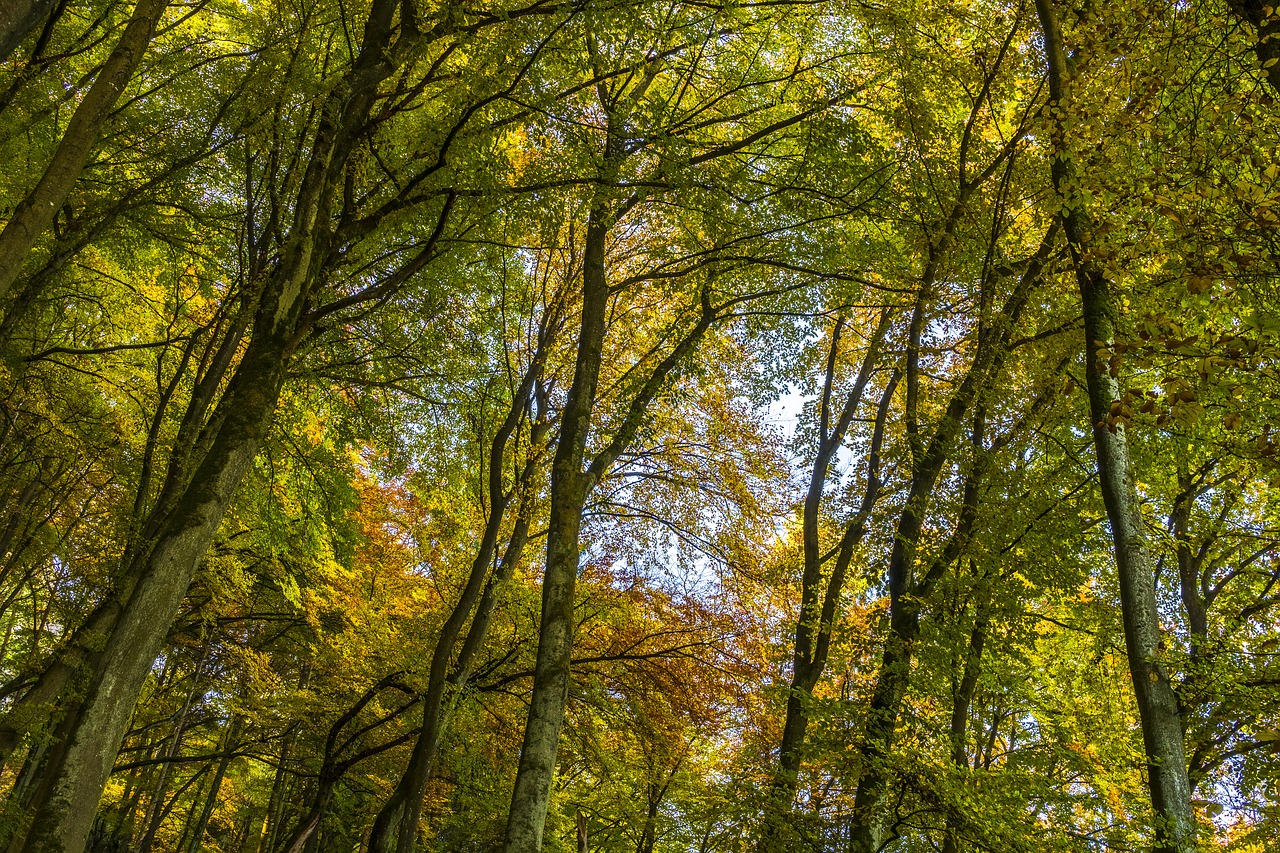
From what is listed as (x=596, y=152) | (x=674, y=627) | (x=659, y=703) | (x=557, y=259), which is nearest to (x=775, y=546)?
(x=674, y=627)

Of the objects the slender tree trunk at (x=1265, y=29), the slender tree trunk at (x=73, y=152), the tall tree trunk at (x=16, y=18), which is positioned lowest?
the tall tree trunk at (x=16, y=18)

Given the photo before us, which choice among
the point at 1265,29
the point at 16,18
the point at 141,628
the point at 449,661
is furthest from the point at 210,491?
the point at 1265,29

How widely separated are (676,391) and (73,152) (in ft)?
23.9

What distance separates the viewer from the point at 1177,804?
14.8ft

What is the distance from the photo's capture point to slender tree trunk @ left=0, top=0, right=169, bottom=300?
4.51 m

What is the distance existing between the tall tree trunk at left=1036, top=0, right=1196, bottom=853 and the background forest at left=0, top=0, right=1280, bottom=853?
3cm

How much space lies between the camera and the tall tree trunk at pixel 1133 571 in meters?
4.49

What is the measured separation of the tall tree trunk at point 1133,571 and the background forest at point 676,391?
0.03 m

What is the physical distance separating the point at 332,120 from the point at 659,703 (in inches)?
354

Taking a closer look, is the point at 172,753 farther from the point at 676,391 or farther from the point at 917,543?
the point at 917,543

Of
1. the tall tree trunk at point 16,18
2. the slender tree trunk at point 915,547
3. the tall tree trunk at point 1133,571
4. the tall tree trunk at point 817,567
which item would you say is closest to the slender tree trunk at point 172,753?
the tall tree trunk at point 817,567

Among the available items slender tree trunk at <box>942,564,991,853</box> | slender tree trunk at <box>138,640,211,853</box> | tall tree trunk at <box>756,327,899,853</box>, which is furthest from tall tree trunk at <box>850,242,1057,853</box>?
slender tree trunk at <box>138,640,211,853</box>

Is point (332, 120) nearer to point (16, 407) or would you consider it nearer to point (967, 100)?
point (967, 100)

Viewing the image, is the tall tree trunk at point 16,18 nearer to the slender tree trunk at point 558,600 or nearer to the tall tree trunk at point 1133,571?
the slender tree trunk at point 558,600
